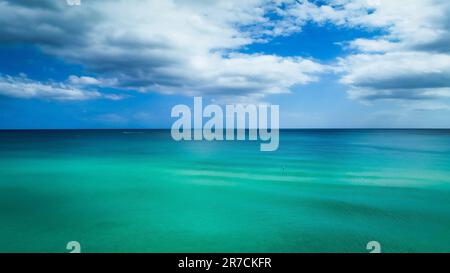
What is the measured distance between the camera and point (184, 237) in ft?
22.3

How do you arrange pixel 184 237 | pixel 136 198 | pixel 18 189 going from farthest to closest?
pixel 18 189
pixel 136 198
pixel 184 237

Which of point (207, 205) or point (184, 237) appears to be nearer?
point (184, 237)

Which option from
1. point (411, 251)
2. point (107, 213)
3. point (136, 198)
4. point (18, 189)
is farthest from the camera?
point (18, 189)
